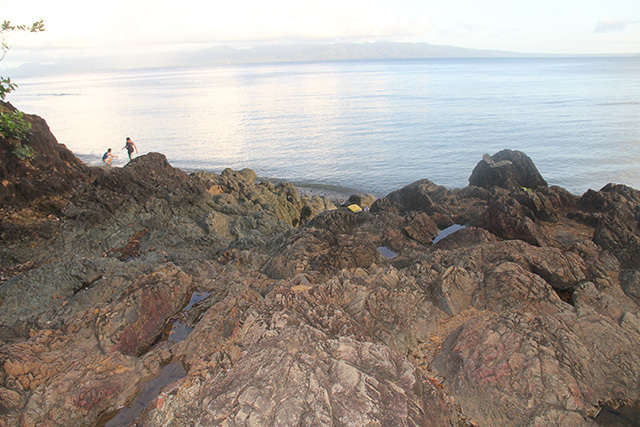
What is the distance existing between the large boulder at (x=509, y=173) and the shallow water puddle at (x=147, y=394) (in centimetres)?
1439

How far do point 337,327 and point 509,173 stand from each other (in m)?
13.2

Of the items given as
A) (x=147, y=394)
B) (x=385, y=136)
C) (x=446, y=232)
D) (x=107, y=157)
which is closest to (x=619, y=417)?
(x=147, y=394)

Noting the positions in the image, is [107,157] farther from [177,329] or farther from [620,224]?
[620,224]

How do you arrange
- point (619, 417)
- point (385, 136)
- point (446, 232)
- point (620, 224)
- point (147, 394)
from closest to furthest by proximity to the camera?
point (619, 417), point (147, 394), point (620, 224), point (446, 232), point (385, 136)

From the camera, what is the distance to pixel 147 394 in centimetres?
515

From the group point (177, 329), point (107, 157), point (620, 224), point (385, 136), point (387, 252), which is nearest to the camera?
point (177, 329)

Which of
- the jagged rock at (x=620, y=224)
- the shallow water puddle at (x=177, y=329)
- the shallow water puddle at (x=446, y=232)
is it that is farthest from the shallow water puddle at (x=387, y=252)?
the shallow water puddle at (x=177, y=329)

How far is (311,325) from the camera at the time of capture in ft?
18.0

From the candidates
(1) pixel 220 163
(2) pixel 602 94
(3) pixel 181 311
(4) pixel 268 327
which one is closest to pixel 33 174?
(3) pixel 181 311

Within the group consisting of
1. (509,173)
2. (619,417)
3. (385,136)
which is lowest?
(619,417)

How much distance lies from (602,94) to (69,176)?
228ft

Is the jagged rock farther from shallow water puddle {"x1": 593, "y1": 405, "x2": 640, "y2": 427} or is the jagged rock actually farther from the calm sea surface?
the calm sea surface

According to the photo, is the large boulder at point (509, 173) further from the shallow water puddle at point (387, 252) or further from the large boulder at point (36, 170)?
the large boulder at point (36, 170)

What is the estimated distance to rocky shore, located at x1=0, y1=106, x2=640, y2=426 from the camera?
181 inches
